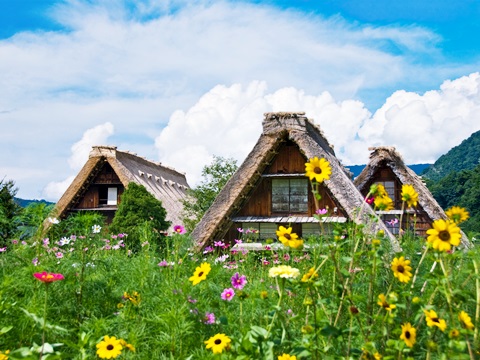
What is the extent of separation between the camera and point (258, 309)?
3861 millimetres

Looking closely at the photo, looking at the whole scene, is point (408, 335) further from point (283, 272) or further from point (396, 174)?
point (396, 174)

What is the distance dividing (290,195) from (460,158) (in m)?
56.5

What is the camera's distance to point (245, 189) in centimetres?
1341

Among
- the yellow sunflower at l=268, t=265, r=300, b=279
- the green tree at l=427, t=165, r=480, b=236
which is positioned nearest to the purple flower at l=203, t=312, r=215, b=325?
the yellow sunflower at l=268, t=265, r=300, b=279

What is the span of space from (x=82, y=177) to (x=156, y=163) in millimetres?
7326

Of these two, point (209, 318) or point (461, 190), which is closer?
point (209, 318)

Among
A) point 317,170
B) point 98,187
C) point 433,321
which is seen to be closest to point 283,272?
point 317,170

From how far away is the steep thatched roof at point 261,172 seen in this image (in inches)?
497

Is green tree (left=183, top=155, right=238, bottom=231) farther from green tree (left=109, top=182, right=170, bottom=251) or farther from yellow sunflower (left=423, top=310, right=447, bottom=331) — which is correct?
yellow sunflower (left=423, top=310, right=447, bottom=331)

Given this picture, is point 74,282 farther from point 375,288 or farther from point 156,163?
point 156,163

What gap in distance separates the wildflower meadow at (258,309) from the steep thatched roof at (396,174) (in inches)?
431

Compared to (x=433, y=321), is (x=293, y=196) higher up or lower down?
higher up

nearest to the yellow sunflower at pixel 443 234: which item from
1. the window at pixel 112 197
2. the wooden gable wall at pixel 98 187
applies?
the wooden gable wall at pixel 98 187

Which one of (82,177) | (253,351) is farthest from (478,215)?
(253,351)
